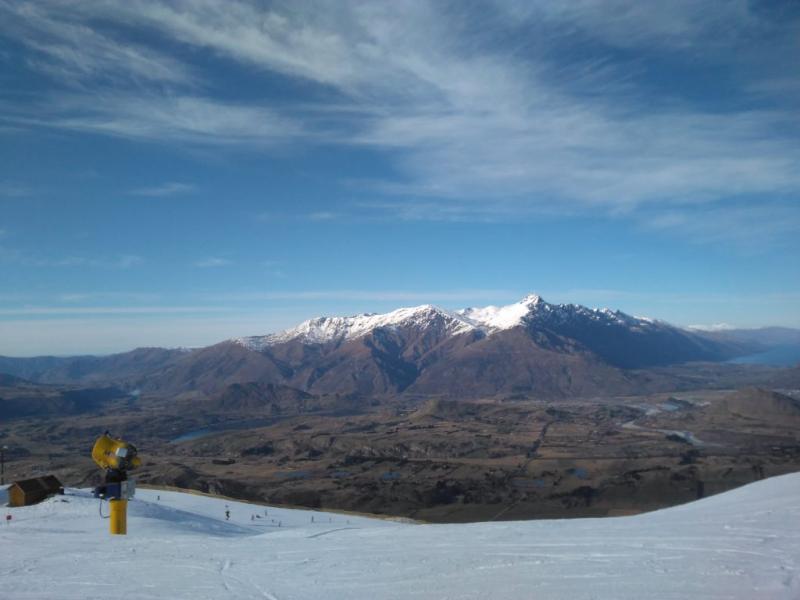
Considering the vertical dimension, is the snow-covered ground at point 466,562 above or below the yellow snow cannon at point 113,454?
below

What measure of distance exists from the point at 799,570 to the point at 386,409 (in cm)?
18021

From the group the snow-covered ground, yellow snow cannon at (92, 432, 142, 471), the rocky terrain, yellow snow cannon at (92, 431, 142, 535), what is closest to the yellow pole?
the snow-covered ground

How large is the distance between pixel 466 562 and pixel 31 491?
2671 centimetres

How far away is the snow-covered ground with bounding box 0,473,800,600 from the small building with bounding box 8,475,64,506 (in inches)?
556

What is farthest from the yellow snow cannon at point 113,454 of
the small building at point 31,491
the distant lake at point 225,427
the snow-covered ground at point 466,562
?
the distant lake at point 225,427

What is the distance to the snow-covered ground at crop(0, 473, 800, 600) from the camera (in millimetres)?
8859

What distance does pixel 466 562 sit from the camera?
423 inches

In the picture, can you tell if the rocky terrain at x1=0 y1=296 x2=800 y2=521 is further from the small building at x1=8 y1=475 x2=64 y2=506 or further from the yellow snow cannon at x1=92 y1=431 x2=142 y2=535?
the yellow snow cannon at x1=92 y1=431 x2=142 y2=535

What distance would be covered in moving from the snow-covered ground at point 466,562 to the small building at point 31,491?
14.1 meters

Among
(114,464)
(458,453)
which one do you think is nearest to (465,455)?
(458,453)

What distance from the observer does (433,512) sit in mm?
56594

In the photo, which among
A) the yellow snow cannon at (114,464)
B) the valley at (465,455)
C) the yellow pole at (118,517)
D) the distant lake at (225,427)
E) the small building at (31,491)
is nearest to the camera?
the yellow snow cannon at (114,464)

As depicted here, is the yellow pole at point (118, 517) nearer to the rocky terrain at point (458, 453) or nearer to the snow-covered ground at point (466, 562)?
the snow-covered ground at point (466, 562)

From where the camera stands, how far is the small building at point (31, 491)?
92.4 ft
